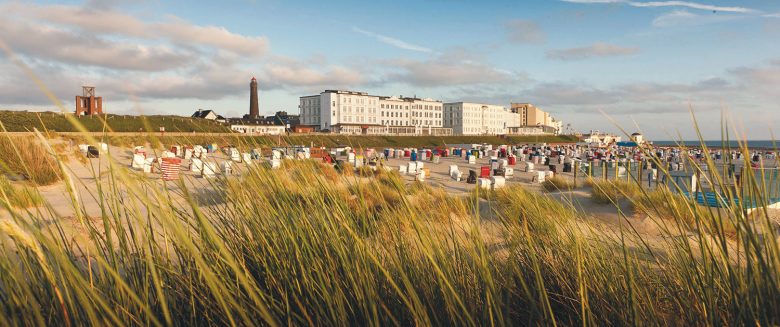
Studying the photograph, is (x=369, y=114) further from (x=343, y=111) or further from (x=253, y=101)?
(x=253, y=101)

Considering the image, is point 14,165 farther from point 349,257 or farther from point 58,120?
point 58,120

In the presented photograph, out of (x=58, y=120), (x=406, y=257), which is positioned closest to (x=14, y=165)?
(x=406, y=257)

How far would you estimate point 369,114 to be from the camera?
80.6 m

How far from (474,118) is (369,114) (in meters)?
27.7

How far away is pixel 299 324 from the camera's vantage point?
1.40m

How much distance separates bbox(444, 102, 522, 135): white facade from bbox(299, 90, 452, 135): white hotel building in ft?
10.7

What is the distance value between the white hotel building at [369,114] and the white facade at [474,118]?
3247 millimetres

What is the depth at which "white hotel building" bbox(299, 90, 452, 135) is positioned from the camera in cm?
7544

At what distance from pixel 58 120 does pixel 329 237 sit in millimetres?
46780

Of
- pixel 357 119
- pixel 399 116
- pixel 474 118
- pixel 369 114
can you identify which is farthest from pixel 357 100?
pixel 474 118

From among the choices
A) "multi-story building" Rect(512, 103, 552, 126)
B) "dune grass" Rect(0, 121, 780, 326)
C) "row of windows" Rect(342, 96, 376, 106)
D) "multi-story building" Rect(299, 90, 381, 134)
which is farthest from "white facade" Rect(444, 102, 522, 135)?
"dune grass" Rect(0, 121, 780, 326)

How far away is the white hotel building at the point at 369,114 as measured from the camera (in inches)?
2970

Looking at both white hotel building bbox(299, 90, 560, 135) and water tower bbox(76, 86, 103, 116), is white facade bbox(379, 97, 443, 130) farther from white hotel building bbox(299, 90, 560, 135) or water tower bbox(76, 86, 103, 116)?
water tower bbox(76, 86, 103, 116)

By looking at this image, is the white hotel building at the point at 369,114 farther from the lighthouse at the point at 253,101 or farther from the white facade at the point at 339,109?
the lighthouse at the point at 253,101
